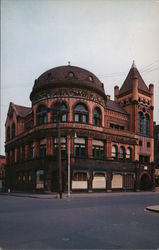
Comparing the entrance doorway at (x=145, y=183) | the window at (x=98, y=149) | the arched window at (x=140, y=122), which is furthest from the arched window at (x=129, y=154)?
the window at (x=98, y=149)

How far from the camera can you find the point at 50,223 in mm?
10180

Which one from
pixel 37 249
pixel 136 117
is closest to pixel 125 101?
pixel 136 117

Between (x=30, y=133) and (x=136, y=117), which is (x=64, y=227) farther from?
(x=136, y=117)

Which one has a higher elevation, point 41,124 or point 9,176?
point 41,124

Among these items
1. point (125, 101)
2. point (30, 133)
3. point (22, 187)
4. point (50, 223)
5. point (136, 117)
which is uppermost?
point (125, 101)

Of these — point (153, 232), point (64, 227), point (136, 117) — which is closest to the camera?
point (153, 232)

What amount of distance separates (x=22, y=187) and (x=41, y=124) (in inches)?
496

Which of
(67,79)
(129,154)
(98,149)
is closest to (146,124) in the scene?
(129,154)

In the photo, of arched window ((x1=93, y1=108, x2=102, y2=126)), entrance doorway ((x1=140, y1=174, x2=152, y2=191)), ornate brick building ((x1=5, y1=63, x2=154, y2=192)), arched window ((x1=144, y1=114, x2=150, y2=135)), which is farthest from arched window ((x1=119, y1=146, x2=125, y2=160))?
arched window ((x1=144, y1=114, x2=150, y2=135))

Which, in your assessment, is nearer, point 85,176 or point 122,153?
point 85,176

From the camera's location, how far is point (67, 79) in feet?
122

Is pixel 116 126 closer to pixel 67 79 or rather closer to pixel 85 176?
pixel 85 176

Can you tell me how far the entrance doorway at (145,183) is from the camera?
153 ft

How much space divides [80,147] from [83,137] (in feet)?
4.93
